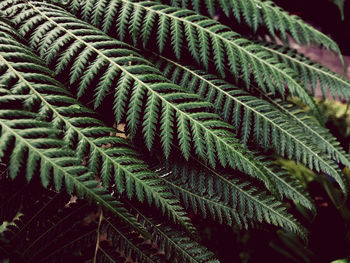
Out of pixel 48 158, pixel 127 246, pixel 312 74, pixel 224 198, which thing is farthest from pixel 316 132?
pixel 48 158

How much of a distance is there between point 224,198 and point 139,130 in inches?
13.6

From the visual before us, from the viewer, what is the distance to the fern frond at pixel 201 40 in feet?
3.41

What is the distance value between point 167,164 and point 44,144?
1.29 feet

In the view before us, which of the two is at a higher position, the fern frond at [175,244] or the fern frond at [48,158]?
the fern frond at [48,158]

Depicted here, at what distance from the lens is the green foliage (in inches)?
29.6

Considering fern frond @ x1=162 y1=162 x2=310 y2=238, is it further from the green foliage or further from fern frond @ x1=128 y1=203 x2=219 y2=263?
fern frond @ x1=128 y1=203 x2=219 y2=263

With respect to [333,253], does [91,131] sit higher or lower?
higher

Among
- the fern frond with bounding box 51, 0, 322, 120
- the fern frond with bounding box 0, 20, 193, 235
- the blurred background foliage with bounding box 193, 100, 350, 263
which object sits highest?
the fern frond with bounding box 51, 0, 322, 120

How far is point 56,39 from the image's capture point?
3.09ft

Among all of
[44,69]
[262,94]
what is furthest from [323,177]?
[44,69]

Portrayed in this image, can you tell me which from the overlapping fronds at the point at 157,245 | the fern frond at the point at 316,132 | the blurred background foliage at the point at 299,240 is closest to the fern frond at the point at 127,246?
the overlapping fronds at the point at 157,245

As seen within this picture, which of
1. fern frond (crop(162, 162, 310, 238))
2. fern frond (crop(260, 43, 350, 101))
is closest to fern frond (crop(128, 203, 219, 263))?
fern frond (crop(162, 162, 310, 238))

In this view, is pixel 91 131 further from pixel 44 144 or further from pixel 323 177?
pixel 323 177

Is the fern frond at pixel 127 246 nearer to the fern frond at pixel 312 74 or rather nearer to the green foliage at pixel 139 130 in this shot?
the green foliage at pixel 139 130
